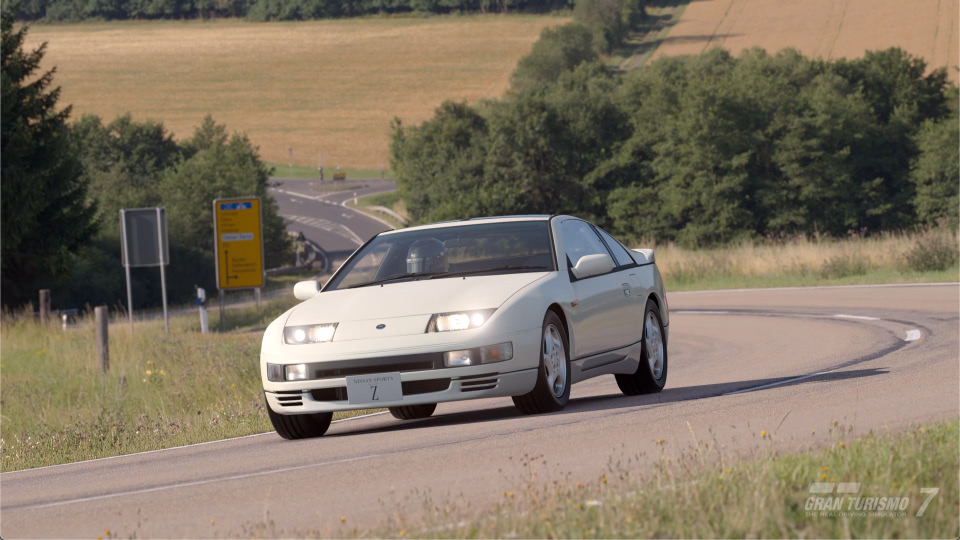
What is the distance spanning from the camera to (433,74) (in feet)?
428

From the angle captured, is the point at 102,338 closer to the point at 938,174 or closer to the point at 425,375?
the point at 425,375

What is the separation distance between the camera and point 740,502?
5.73 m

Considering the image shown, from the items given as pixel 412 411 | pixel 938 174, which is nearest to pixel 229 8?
pixel 938 174

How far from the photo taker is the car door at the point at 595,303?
10523mm

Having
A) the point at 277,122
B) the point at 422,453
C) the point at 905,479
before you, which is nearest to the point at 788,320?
the point at 422,453

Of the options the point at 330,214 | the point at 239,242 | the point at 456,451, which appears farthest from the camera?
the point at 330,214

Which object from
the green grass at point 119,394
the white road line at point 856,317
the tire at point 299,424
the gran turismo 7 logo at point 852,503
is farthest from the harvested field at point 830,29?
the gran turismo 7 logo at point 852,503

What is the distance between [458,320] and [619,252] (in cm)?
289

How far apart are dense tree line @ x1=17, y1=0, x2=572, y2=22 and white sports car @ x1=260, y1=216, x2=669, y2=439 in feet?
474

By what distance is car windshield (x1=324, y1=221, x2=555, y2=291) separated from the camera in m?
10.5

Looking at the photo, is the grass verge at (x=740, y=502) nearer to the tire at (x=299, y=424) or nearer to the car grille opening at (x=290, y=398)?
the car grille opening at (x=290, y=398)

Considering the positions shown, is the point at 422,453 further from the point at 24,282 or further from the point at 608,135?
the point at 608,135

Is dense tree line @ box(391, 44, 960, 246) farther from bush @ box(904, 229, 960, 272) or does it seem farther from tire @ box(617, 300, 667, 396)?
tire @ box(617, 300, 667, 396)

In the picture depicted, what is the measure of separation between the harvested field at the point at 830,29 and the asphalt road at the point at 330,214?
2815cm
